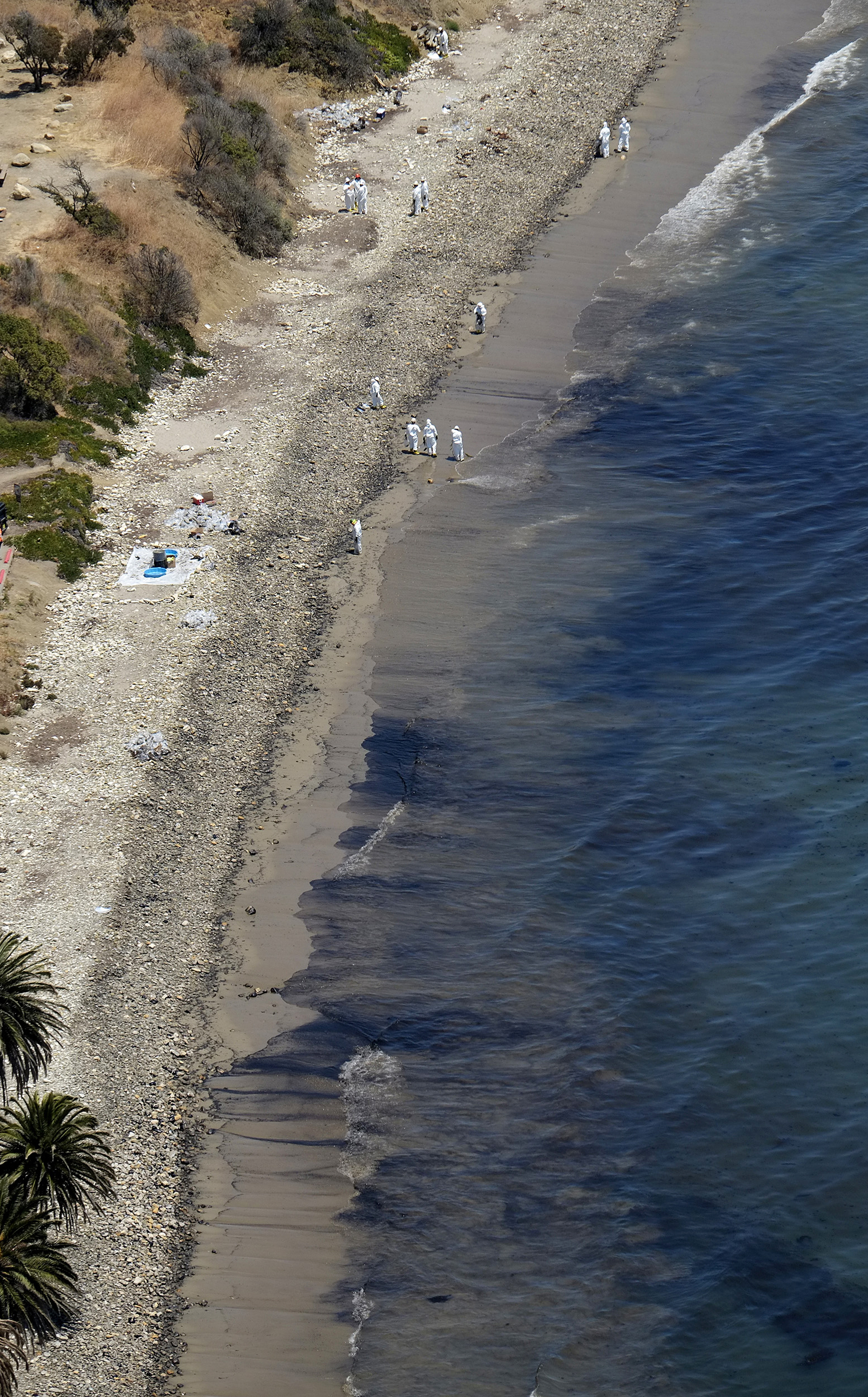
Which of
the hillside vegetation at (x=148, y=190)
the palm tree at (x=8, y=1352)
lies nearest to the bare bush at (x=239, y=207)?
the hillside vegetation at (x=148, y=190)

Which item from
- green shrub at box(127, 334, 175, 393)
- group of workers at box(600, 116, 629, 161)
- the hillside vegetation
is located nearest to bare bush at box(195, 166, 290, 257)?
the hillside vegetation

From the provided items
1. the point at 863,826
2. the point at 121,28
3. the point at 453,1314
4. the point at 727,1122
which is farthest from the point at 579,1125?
the point at 121,28

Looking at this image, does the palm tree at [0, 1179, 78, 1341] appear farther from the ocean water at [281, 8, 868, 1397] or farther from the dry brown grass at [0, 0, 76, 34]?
the dry brown grass at [0, 0, 76, 34]

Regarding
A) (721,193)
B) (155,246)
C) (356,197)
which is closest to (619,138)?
(721,193)

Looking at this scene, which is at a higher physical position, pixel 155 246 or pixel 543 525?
pixel 155 246

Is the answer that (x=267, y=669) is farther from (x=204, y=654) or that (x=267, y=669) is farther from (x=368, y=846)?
(x=368, y=846)

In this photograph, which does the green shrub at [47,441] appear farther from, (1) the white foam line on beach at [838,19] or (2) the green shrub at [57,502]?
(1) the white foam line on beach at [838,19]
